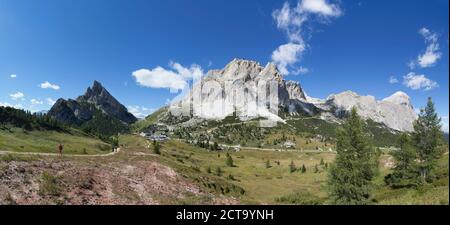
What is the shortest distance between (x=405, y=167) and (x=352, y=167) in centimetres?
3307

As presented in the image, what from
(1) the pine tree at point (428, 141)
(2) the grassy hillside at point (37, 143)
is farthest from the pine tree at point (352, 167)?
(2) the grassy hillside at point (37, 143)

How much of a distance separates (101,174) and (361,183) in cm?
3818

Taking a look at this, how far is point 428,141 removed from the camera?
63719 millimetres

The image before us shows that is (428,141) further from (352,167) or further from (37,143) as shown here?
(37,143)

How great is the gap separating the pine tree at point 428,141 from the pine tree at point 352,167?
64.3 feet

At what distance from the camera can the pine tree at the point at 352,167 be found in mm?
46500

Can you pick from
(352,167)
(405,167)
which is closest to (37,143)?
(352,167)

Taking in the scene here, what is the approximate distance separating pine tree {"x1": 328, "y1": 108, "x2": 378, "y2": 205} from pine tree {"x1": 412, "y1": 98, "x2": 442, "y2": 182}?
19.6m

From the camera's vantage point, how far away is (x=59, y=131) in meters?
182

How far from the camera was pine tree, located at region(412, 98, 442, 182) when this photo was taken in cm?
6238
